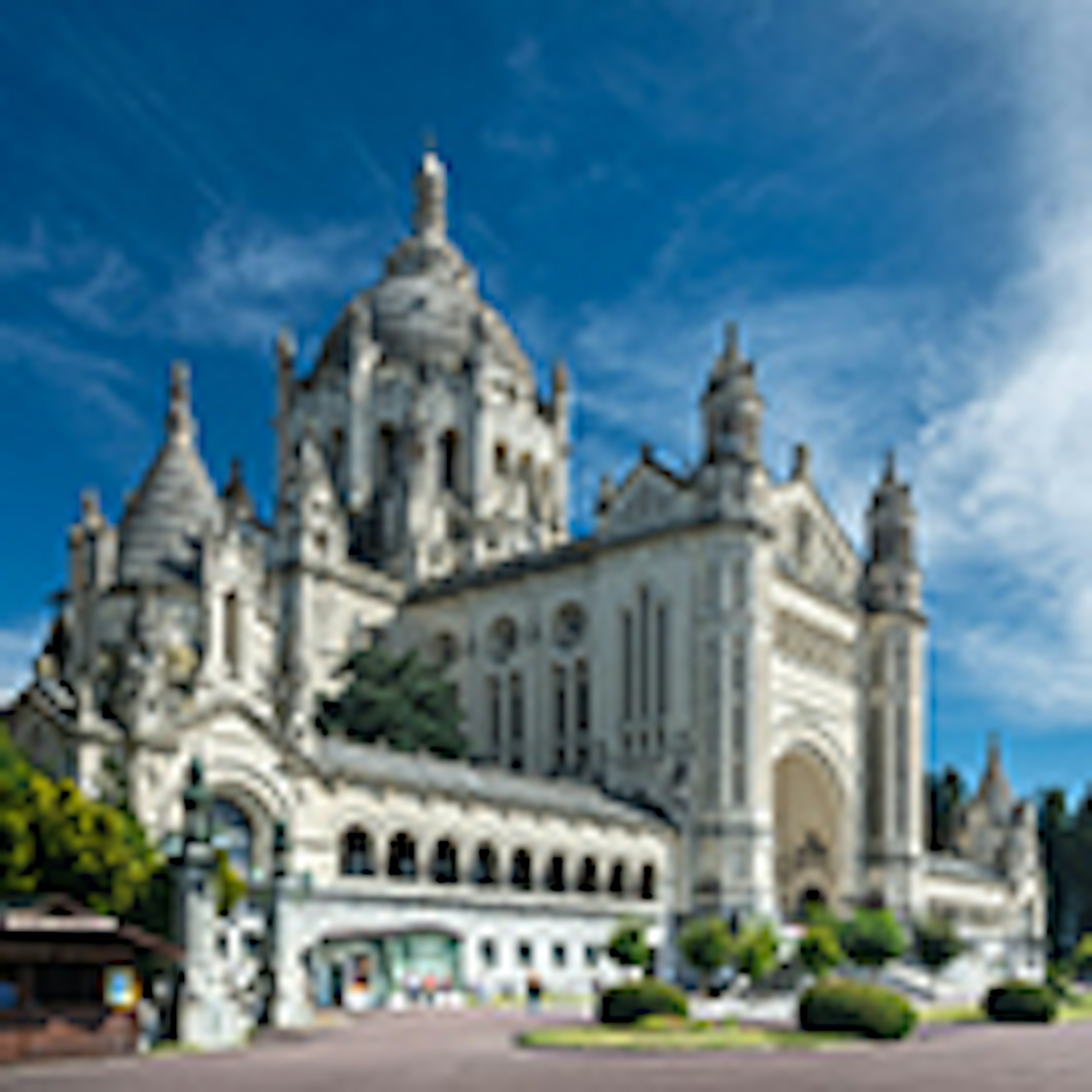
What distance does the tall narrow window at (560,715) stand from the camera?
72375 millimetres

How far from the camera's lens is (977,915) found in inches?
3568

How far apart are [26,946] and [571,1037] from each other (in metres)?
11.5

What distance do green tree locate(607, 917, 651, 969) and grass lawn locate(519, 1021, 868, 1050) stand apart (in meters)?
10.1

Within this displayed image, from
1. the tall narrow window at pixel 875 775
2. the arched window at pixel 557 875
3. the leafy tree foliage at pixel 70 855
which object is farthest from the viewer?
the tall narrow window at pixel 875 775

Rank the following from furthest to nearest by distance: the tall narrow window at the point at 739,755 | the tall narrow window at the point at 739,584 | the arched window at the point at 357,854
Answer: the tall narrow window at the point at 739,584
the tall narrow window at the point at 739,755
the arched window at the point at 357,854

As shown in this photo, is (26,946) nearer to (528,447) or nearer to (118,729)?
(118,729)

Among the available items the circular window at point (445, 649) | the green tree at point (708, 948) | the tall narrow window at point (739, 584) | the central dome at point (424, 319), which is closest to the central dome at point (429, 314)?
the central dome at point (424, 319)

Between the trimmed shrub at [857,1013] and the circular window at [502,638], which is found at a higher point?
the circular window at [502,638]

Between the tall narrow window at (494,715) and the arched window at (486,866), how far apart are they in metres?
15.3

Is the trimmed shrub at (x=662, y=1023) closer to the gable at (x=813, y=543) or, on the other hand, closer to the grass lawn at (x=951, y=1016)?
the grass lawn at (x=951, y=1016)

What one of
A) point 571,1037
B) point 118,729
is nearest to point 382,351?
point 118,729

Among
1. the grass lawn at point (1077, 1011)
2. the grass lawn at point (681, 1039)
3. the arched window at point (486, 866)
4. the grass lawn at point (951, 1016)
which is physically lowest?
the grass lawn at point (1077, 1011)

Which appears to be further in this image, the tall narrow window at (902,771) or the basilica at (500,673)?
the tall narrow window at (902,771)

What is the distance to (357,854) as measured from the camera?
52.3 metres
